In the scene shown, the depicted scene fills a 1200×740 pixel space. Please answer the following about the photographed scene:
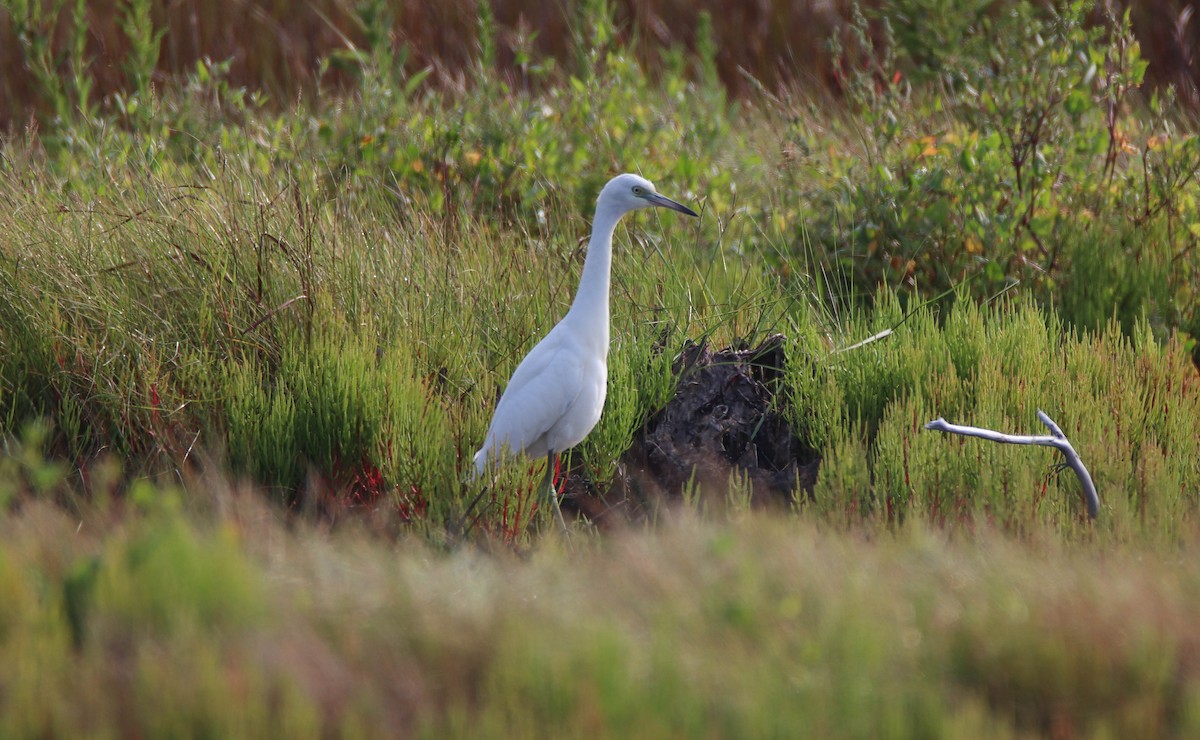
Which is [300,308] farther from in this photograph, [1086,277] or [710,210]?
[1086,277]

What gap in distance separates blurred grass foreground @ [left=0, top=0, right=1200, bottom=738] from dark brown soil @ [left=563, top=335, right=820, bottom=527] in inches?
0.7

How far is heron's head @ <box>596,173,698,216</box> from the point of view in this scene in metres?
3.96

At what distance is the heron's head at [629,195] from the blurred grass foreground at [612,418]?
69cm

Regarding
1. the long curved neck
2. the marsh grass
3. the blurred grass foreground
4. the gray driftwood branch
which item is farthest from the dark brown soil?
the marsh grass

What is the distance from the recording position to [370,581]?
280cm

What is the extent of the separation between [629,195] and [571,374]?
61 cm

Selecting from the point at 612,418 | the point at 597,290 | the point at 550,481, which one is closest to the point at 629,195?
the point at 597,290

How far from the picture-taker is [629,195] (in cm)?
396

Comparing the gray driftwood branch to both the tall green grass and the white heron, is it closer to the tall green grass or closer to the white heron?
the tall green grass

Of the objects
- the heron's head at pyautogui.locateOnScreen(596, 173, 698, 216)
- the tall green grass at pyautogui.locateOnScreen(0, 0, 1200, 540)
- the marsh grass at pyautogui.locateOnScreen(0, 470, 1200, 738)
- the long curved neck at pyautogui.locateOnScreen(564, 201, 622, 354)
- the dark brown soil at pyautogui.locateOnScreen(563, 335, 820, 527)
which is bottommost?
the dark brown soil at pyautogui.locateOnScreen(563, 335, 820, 527)

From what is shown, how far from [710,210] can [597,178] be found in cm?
63

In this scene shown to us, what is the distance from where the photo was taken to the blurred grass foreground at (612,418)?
248 cm

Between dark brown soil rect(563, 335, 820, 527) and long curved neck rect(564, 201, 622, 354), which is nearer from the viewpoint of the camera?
long curved neck rect(564, 201, 622, 354)

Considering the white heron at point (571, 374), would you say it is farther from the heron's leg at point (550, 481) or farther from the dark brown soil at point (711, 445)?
the dark brown soil at point (711, 445)
